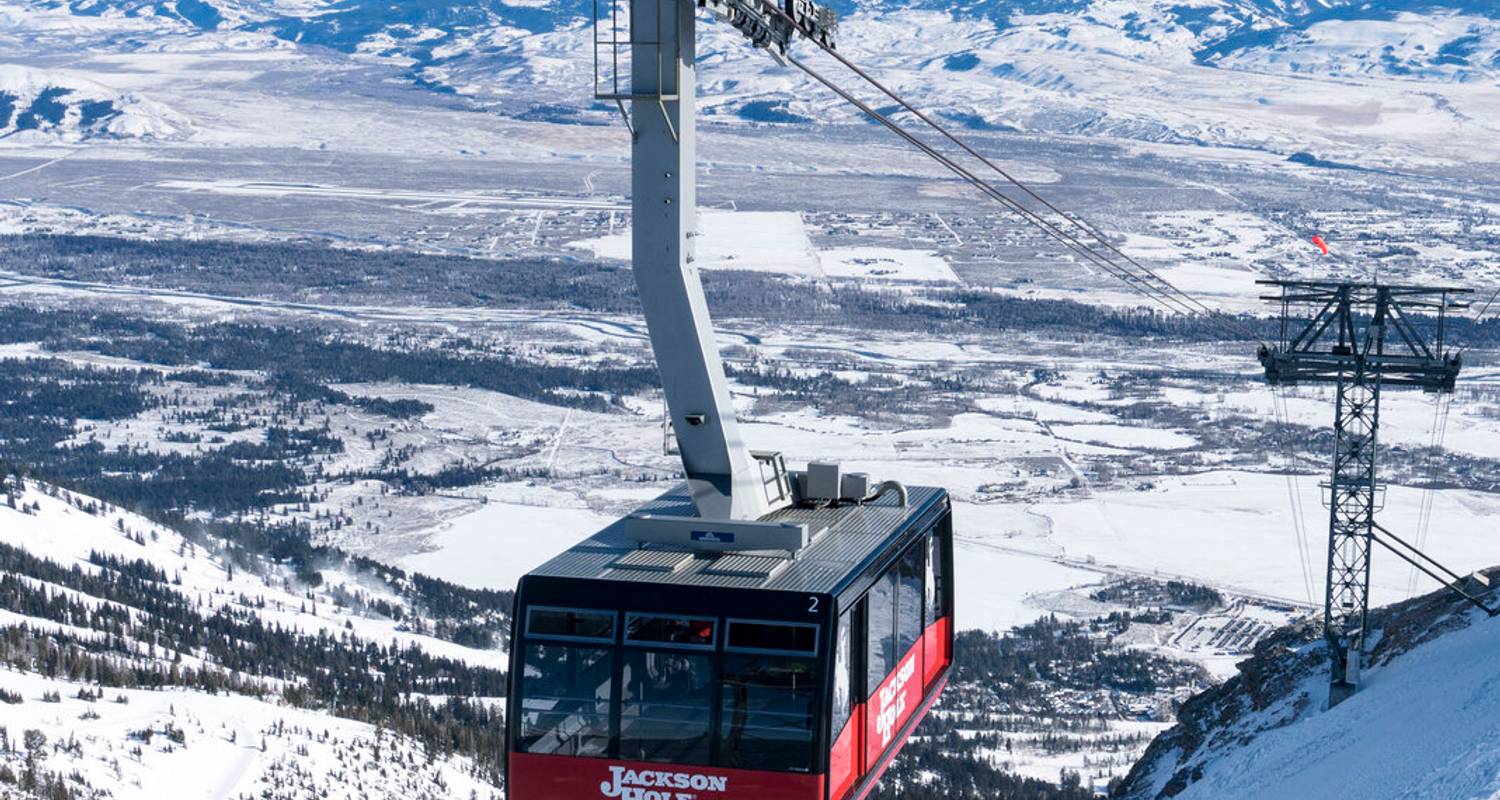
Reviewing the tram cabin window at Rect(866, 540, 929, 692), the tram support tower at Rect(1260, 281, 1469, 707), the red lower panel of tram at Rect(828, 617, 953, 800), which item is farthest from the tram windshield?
the tram support tower at Rect(1260, 281, 1469, 707)

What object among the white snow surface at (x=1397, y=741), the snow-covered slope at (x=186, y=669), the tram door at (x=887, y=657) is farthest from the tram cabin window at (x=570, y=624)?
the snow-covered slope at (x=186, y=669)

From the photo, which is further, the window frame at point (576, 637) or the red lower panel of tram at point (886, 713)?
the red lower panel of tram at point (886, 713)

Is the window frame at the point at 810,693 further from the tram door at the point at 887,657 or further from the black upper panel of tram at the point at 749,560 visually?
the black upper panel of tram at the point at 749,560

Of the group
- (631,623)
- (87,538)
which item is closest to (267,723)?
(87,538)

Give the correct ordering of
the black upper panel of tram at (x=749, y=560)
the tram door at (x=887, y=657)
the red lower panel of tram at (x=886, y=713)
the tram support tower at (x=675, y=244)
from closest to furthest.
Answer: the black upper panel of tram at (x=749, y=560), the tram door at (x=887, y=657), the red lower panel of tram at (x=886, y=713), the tram support tower at (x=675, y=244)

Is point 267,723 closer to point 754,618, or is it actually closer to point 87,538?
point 87,538

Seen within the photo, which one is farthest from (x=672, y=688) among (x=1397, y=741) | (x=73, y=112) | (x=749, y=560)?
(x=73, y=112)

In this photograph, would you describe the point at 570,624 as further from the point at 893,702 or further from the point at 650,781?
the point at 893,702

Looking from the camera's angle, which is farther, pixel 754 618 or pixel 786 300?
pixel 786 300
